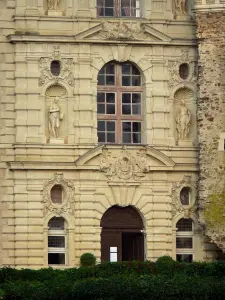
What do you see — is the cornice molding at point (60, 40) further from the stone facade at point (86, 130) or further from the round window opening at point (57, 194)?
the round window opening at point (57, 194)

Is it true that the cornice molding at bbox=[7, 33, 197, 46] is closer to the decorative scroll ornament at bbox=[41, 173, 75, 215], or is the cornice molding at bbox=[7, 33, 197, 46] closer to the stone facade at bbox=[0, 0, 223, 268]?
the stone facade at bbox=[0, 0, 223, 268]

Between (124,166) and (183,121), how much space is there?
2.64m

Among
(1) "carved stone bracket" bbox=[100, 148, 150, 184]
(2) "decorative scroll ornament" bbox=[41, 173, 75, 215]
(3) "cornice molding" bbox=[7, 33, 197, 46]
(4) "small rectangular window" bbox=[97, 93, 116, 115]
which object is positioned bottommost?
(2) "decorative scroll ornament" bbox=[41, 173, 75, 215]

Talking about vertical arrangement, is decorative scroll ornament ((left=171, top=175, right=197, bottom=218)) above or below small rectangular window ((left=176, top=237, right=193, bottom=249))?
above

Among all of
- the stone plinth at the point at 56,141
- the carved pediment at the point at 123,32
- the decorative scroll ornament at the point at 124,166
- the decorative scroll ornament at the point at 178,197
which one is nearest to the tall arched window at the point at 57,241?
the decorative scroll ornament at the point at 124,166

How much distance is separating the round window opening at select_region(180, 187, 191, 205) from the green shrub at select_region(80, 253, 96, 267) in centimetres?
385

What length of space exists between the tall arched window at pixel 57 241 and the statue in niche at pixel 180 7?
27.6 feet

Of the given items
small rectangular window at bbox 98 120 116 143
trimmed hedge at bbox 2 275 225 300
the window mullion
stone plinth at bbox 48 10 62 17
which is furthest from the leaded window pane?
stone plinth at bbox 48 10 62 17

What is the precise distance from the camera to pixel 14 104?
56.6m

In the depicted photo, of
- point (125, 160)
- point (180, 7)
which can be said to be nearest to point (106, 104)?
point (125, 160)

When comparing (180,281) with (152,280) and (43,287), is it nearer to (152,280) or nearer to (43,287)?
(152,280)

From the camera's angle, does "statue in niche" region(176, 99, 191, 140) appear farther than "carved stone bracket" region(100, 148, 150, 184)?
Yes

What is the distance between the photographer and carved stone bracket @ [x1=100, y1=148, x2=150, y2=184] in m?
56.6

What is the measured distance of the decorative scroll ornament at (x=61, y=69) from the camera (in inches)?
2234
